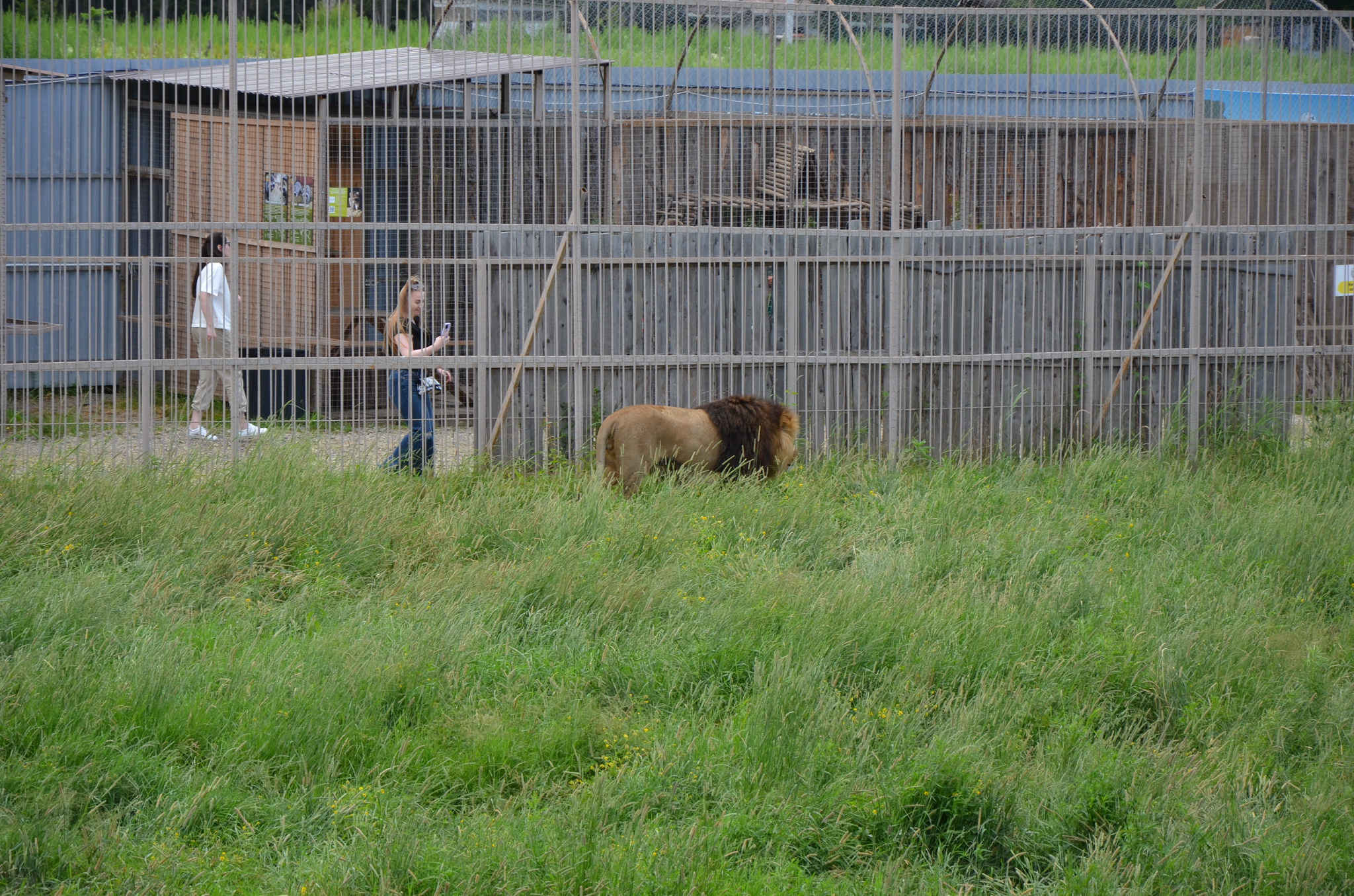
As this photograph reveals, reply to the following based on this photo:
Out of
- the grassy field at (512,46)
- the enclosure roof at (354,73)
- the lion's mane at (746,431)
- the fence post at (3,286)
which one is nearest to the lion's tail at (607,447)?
the lion's mane at (746,431)

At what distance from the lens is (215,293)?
10.1 meters

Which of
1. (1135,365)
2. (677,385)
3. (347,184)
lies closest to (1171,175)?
(1135,365)

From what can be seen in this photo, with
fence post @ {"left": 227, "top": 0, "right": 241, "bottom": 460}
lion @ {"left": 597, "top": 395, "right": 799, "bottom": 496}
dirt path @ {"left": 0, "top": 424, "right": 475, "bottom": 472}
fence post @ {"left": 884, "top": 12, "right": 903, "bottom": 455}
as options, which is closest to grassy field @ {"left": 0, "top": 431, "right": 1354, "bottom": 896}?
dirt path @ {"left": 0, "top": 424, "right": 475, "bottom": 472}

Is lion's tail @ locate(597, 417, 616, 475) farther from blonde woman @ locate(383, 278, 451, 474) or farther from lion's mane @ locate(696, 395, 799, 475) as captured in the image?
blonde woman @ locate(383, 278, 451, 474)

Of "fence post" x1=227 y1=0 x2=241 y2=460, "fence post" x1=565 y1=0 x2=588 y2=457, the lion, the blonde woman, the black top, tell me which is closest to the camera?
the lion

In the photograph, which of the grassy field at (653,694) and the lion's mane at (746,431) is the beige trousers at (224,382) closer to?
the grassy field at (653,694)

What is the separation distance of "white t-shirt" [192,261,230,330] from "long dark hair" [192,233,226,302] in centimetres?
7

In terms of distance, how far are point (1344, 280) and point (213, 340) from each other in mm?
9288

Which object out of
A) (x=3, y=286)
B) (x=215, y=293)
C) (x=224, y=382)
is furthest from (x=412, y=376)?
(x=3, y=286)

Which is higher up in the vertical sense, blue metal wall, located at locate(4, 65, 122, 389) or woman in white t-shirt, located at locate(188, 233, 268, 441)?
blue metal wall, located at locate(4, 65, 122, 389)

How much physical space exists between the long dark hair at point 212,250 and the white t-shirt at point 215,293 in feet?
0.23

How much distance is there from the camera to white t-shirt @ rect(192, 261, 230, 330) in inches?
377

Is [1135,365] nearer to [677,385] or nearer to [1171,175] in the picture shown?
[677,385]

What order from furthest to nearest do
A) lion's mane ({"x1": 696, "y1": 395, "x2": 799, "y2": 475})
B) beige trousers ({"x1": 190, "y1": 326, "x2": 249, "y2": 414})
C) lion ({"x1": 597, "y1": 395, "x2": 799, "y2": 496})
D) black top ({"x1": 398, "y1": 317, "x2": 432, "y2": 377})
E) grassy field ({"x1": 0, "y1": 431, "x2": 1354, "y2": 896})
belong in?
black top ({"x1": 398, "y1": 317, "x2": 432, "y2": 377}) → beige trousers ({"x1": 190, "y1": 326, "x2": 249, "y2": 414}) → lion's mane ({"x1": 696, "y1": 395, "x2": 799, "y2": 475}) → lion ({"x1": 597, "y1": 395, "x2": 799, "y2": 496}) → grassy field ({"x1": 0, "y1": 431, "x2": 1354, "y2": 896})
